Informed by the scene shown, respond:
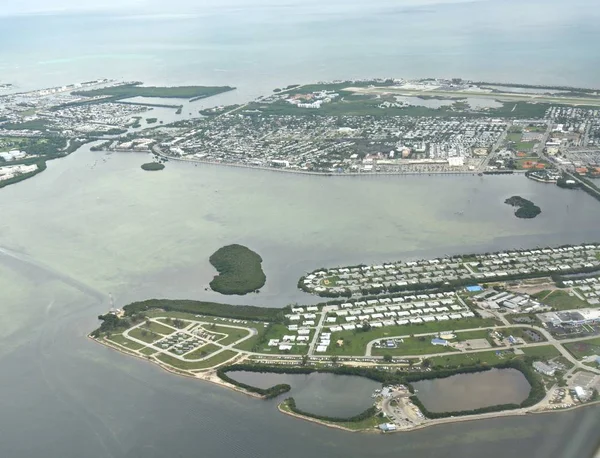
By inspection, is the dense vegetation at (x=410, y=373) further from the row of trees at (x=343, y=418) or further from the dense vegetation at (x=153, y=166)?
the dense vegetation at (x=153, y=166)

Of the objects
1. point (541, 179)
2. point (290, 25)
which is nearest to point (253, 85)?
point (541, 179)

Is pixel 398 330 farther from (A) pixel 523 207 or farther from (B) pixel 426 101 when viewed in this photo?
(B) pixel 426 101

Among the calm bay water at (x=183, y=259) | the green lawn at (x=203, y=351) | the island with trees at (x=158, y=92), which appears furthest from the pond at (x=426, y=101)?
the green lawn at (x=203, y=351)

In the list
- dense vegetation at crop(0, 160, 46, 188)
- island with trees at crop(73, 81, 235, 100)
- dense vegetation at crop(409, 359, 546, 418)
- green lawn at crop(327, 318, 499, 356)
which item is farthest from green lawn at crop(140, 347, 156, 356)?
island with trees at crop(73, 81, 235, 100)

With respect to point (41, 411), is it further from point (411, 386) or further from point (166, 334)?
point (411, 386)

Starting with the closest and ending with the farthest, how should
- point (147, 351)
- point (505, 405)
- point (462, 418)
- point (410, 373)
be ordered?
1. point (462, 418)
2. point (505, 405)
3. point (410, 373)
4. point (147, 351)

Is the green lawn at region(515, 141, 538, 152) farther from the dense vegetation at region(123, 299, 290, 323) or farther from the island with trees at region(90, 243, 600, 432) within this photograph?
the dense vegetation at region(123, 299, 290, 323)

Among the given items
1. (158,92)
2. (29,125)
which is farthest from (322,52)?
(29,125)
